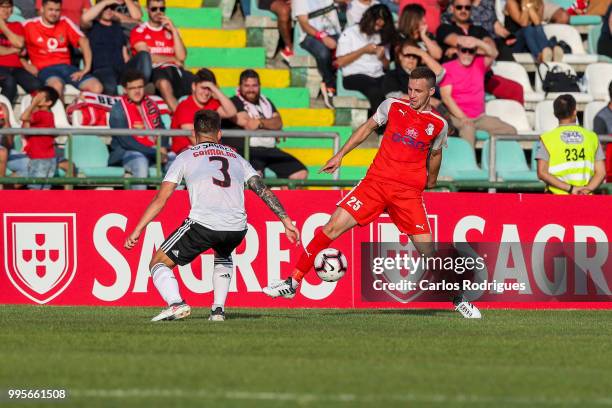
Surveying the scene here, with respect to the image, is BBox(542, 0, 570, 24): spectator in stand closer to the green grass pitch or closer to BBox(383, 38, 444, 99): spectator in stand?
BBox(383, 38, 444, 99): spectator in stand

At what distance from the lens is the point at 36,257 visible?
15977 millimetres

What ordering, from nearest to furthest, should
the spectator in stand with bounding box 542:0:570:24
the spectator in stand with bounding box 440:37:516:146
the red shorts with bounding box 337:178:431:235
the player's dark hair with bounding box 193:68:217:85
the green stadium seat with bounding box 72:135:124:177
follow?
the red shorts with bounding box 337:178:431:235 → the green stadium seat with bounding box 72:135:124:177 → the player's dark hair with bounding box 193:68:217:85 → the spectator in stand with bounding box 440:37:516:146 → the spectator in stand with bounding box 542:0:570:24

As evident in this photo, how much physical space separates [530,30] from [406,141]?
9868 millimetres

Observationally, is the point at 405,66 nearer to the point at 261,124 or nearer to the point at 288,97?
the point at 288,97

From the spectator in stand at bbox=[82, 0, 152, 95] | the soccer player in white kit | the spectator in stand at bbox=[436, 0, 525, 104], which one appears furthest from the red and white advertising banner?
the spectator in stand at bbox=[436, 0, 525, 104]

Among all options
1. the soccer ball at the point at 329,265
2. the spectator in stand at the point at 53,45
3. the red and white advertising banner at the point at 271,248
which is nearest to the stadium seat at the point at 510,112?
the red and white advertising banner at the point at 271,248

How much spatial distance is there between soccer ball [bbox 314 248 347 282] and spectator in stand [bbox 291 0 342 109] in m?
7.29

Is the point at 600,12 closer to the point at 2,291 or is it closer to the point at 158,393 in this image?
the point at 2,291

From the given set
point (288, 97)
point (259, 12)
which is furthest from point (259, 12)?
point (288, 97)

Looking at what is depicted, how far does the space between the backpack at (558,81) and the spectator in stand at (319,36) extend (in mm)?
3408

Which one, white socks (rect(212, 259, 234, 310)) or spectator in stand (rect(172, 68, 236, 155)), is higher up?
spectator in stand (rect(172, 68, 236, 155))

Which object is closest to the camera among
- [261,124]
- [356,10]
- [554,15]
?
[261,124]

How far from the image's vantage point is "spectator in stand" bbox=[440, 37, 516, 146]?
66.5ft

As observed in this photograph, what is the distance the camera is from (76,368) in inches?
360
